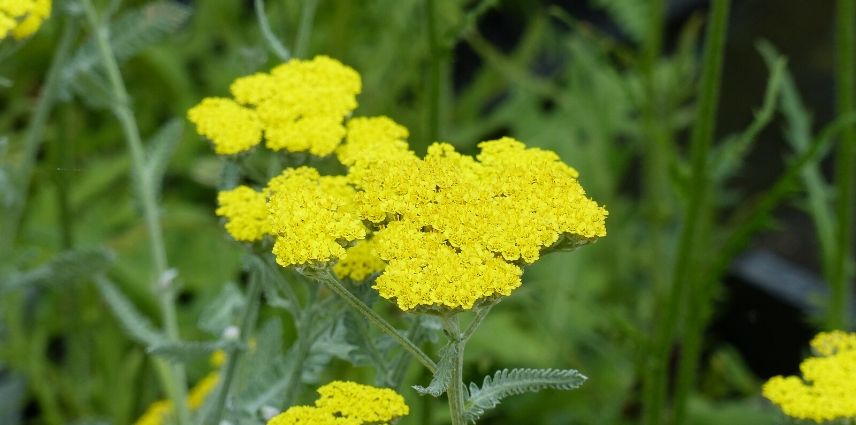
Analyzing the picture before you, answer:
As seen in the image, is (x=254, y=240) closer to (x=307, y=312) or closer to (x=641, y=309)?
(x=307, y=312)

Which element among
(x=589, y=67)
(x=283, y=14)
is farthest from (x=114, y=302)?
(x=589, y=67)

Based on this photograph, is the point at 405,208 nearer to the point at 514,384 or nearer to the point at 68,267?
the point at 514,384

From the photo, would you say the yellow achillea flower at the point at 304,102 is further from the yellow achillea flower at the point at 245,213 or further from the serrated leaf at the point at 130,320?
the serrated leaf at the point at 130,320

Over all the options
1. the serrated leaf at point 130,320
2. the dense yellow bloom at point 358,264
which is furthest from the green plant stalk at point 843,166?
the serrated leaf at point 130,320

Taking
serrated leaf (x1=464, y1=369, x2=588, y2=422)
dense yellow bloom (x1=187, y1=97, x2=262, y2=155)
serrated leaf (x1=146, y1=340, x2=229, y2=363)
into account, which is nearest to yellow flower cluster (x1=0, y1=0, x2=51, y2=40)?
dense yellow bloom (x1=187, y1=97, x2=262, y2=155)

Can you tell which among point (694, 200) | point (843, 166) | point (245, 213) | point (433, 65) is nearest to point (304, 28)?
point (433, 65)

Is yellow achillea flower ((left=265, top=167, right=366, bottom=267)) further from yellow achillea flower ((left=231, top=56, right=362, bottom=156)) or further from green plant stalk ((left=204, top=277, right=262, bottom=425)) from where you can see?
green plant stalk ((left=204, top=277, right=262, bottom=425))
